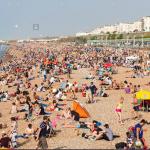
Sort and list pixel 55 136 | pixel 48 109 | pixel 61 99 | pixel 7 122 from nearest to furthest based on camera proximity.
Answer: pixel 55 136, pixel 7 122, pixel 48 109, pixel 61 99

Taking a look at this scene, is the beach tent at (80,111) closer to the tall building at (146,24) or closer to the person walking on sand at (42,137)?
the person walking on sand at (42,137)

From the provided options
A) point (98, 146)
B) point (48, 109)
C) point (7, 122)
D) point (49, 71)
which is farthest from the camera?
point (49, 71)

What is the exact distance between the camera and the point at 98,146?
42.8 ft

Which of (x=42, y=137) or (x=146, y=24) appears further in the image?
(x=146, y=24)

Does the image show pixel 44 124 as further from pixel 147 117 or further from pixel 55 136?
pixel 147 117

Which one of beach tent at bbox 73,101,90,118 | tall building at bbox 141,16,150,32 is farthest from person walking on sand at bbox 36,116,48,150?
tall building at bbox 141,16,150,32

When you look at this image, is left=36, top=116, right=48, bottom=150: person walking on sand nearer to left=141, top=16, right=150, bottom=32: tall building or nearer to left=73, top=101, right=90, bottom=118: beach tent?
left=73, top=101, right=90, bottom=118: beach tent

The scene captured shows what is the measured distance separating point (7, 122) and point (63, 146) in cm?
539

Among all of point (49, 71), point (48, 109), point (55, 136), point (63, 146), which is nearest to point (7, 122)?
point (48, 109)

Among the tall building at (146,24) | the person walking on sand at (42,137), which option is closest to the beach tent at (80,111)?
the person walking on sand at (42,137)

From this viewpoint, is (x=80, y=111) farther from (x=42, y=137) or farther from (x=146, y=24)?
(x=146, y=24)

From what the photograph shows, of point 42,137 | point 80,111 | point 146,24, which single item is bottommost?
point 80,111

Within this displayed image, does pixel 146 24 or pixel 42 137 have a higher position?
pixel 146 24

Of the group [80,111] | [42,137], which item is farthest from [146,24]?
[42,137]
